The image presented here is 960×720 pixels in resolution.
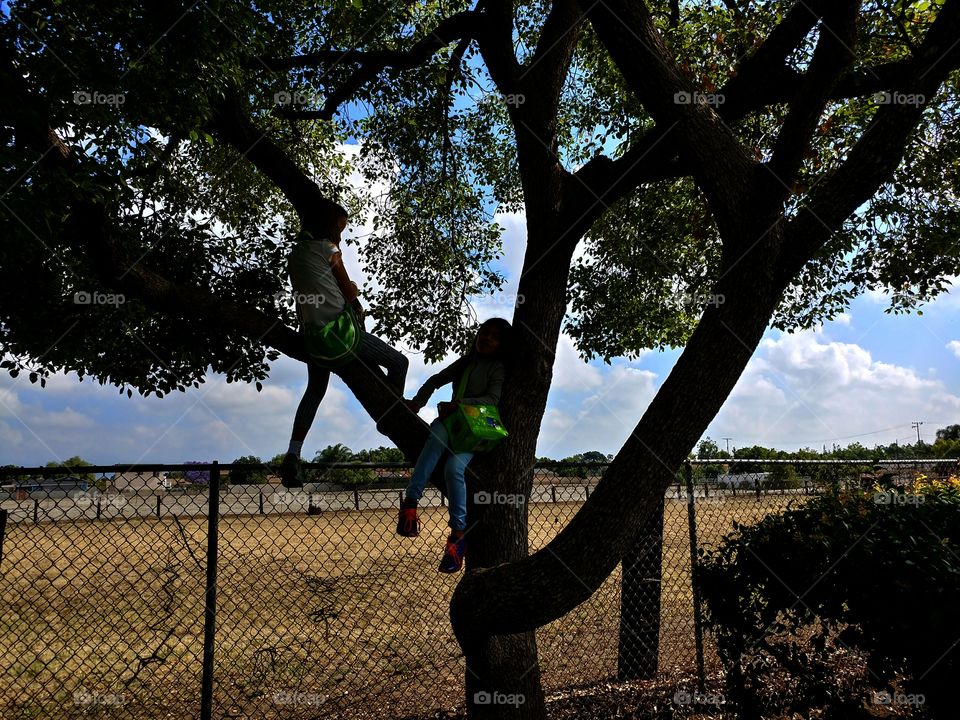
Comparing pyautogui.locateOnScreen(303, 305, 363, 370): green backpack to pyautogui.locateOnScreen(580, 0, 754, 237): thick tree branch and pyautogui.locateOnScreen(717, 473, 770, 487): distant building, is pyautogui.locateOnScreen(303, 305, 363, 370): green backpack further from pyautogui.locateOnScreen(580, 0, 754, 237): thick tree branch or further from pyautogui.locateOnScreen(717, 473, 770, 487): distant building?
pyautogui.locateOnScreen(717, 473, 770, 487): distant building

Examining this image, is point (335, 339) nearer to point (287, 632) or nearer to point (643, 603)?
point (643, 603)

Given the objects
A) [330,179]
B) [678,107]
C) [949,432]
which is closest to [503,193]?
[330,179]

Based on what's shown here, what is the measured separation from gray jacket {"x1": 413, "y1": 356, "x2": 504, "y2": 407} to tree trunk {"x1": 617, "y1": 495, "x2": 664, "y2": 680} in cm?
322

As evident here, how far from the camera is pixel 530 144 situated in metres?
5.59

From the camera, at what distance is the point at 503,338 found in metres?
5.02

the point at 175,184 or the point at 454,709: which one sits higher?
the point at 175,184

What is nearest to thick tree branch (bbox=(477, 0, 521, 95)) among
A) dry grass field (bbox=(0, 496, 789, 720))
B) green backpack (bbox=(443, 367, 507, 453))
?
green backpack (bbox=(443, 367, 507, 453))

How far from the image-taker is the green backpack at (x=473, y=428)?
444 cm

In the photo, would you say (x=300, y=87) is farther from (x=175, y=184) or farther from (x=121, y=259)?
(x=121, y=259)

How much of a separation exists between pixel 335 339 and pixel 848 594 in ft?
12.4

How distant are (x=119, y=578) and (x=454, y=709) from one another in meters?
10.1

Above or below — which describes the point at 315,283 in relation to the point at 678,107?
below

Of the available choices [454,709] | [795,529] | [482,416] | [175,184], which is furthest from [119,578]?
[795,529]

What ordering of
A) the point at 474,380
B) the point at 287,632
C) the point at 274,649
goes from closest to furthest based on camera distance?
the point at 474,380, the point at 274,649, the point at 287,632
